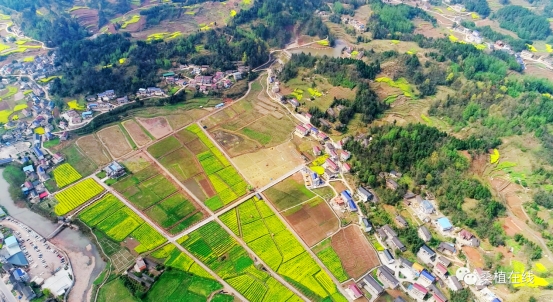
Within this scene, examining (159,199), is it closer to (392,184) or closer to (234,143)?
(234,143)

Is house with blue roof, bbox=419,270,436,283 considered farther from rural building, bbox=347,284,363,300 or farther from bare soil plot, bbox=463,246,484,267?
rural building, bbox=347,284,363,300

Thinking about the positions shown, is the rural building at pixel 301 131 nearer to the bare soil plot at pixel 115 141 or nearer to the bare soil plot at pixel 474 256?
the bare soil plot at pixel 115 141

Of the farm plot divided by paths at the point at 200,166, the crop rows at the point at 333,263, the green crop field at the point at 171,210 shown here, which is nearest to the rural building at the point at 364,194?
the crop rows at the point at 333,263

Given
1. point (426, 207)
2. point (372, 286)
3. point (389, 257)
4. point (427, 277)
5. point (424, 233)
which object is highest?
point (426, 207)

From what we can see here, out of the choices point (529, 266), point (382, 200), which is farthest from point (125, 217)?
point (529, 266)

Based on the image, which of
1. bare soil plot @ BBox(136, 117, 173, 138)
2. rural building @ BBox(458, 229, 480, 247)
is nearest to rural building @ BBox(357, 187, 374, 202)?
rural building @ BBox(458, 229, 480, 247)

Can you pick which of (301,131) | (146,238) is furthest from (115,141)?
(301,131)

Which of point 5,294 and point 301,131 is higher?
point 301,131
